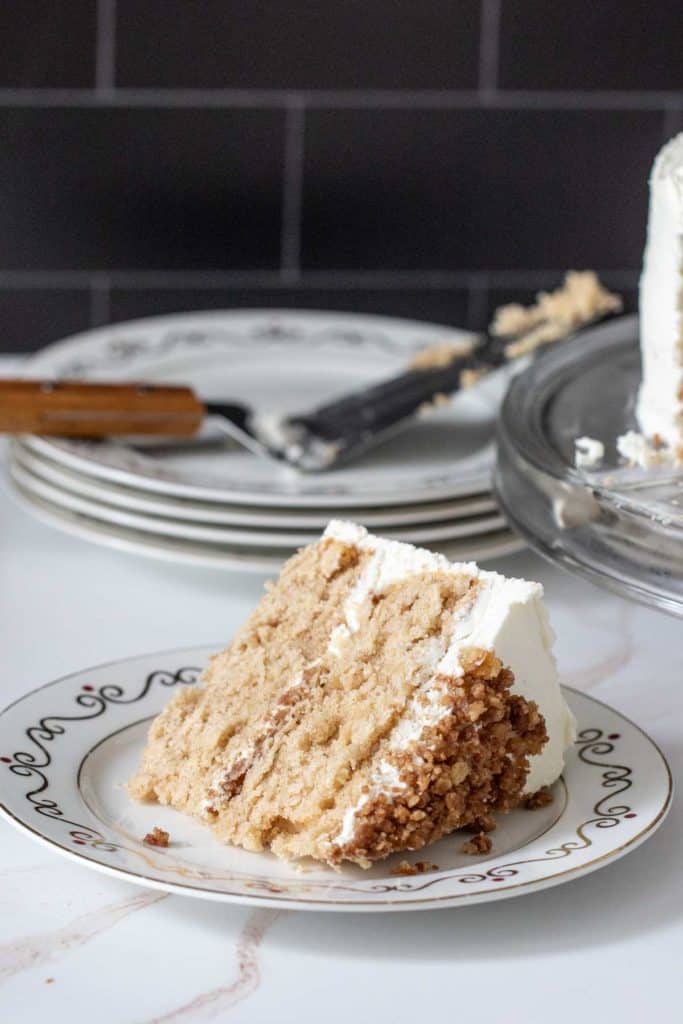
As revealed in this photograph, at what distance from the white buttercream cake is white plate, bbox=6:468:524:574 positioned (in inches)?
6.4

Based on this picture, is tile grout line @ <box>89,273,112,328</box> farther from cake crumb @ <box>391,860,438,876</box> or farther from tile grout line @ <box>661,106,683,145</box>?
cake crumb @ <box>391,860,438,876</box>

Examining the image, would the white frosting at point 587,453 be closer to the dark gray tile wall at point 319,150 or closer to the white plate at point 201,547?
the white plate at point 201,547

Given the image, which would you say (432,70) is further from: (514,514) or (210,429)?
(514,514)

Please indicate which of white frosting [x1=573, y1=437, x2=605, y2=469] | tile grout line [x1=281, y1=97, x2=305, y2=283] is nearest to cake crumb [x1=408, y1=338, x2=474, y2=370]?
white frosting [x1=573, y1=437, x2=605, y2=469]

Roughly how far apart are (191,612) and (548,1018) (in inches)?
23.2

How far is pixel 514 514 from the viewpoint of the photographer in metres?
1.17

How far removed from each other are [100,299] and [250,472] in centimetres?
87

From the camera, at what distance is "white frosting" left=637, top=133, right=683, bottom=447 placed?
4.09 feet


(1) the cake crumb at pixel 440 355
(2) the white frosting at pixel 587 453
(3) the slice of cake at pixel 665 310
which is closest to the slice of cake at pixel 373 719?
(2) the white frosting at pixel 587 453

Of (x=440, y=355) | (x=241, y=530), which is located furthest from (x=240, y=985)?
(x=440, y=355)

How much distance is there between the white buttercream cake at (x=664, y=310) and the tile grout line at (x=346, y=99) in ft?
3.00

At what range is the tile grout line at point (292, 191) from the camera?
2148 mm

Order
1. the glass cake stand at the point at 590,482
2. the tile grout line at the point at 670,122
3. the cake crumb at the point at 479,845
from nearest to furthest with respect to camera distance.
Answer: the cake crumb at the point at 479,845
the glass cake stand at the point at 590,482
the tile grout line at the point at 670,122

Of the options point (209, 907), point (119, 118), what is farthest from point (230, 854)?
point (119, 118)
